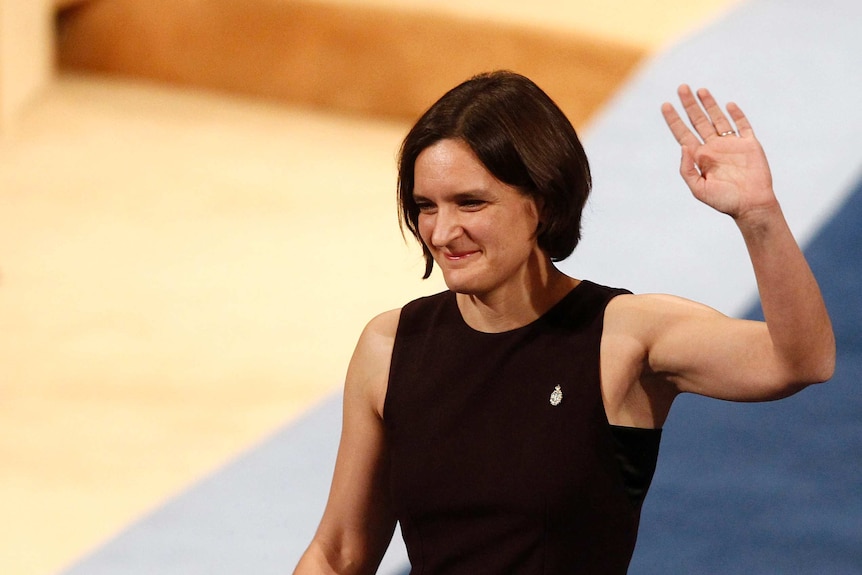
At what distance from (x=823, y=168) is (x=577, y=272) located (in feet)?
3.05

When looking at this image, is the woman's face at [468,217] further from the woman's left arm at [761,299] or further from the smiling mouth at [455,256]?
the woman's left arm at [761,299]

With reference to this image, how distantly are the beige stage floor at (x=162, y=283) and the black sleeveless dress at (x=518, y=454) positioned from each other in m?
0.68

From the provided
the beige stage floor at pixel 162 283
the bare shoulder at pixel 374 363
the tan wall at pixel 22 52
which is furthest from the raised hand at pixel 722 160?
the tan wall at pixel 22 52

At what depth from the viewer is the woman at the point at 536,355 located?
4.46ft

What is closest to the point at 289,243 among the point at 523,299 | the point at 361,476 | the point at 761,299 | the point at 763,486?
the point at 763,486

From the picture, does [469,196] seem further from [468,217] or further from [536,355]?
[536,355]

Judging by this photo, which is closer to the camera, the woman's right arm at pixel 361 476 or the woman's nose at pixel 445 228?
the woman's nose at pixel 445 228

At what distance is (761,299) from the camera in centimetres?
129

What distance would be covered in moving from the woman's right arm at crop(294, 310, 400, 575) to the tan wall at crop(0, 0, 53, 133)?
4936 millimetres

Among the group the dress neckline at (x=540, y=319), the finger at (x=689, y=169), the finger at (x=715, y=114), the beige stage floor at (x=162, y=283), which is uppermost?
the beige stage floor at (x=162, y=283)

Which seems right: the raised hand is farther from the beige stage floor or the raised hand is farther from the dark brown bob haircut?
the beige stage floor

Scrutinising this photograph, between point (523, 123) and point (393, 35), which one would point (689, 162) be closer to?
point (523, 123)

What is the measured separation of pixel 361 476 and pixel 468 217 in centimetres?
36

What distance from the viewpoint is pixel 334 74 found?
642 centimetres
